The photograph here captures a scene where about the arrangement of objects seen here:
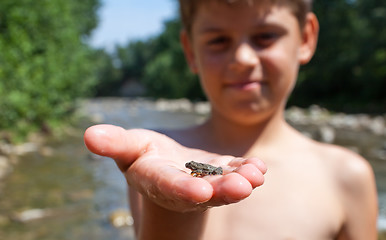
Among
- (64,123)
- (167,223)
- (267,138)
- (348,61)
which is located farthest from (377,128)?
(167,223)

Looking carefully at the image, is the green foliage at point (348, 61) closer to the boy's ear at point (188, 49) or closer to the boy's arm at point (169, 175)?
the boy's ear at point (188, 49)

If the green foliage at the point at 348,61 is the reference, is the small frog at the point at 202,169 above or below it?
above

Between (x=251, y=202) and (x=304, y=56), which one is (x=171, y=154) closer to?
(x=251, y=202)

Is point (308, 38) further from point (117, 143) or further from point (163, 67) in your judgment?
point (163, 67)

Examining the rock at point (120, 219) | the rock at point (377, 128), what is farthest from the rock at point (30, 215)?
the rock at point (377, 128)

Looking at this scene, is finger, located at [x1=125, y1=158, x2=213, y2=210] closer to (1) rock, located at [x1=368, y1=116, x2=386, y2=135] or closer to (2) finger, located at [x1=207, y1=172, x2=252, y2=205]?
(2) finger, located at [x1=207, y1=172, x2=252, y2=205]

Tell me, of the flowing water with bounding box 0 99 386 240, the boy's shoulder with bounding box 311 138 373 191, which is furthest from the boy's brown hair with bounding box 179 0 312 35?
the flowing water with bounding box 0 99 386 240
